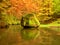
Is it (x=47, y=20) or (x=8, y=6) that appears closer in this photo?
(x=8, y=6)

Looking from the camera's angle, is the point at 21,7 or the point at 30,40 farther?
the point at 21,7

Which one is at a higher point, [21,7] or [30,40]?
[21,7]

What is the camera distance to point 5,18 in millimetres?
16781

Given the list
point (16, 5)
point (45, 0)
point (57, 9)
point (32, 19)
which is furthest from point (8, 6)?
point (57, 9)

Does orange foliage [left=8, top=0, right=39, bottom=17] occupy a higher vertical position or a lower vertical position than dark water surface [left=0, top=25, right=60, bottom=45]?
higher

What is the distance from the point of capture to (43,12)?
68.5ft

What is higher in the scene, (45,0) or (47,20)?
(45,0)

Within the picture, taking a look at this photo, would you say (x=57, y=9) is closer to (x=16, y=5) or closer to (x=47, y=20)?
(x=47, y=20)

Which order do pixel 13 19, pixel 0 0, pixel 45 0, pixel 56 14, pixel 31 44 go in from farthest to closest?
pixel 56 14 < pixel 45 0 < pixel 13 19 < pixel 0 0 < pixel 31 44

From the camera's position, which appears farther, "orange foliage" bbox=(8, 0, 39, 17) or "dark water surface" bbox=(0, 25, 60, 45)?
"orange foliage" bbox=(8, 0, 39, 17)

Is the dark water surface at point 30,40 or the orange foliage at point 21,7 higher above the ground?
the orange foliage at point 21,7

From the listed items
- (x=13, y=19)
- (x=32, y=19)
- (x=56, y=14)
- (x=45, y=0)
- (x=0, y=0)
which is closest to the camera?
(x=32, y=19)

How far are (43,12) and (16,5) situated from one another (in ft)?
17.2

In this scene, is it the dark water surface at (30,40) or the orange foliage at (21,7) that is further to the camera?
the orange foliage at (21,7)
